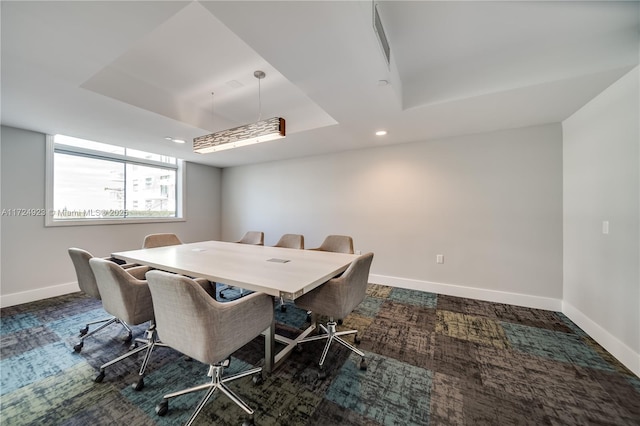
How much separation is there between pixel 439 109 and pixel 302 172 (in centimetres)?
276

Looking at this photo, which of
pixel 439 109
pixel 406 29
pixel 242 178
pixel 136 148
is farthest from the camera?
pixel 242 178

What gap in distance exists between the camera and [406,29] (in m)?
1.85

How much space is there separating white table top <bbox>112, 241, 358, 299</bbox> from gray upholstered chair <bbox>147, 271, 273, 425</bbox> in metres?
0.20

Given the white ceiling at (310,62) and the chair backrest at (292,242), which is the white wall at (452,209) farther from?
the chair backrest at (292,242)

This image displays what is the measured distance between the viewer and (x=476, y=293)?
10.8 feet

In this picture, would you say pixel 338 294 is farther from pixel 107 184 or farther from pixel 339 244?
pixel 107 184

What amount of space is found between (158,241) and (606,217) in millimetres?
5266

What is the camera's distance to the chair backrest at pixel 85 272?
1.99m

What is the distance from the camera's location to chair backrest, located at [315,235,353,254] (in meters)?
2.98

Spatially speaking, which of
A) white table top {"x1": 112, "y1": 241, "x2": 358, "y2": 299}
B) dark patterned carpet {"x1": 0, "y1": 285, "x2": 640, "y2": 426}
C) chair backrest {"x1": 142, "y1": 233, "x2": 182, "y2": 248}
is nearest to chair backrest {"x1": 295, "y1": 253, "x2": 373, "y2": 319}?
white table top {"x1": 112, "y1": 241, "x2": 358, "y2": 299}

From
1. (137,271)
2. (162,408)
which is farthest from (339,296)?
(137,271)

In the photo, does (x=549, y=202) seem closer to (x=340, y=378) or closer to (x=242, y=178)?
(x=340, y=378)

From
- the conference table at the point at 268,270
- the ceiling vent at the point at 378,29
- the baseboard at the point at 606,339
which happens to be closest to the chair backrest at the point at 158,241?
the conference table at the point at 268,270

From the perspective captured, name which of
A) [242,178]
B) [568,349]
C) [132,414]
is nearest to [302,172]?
[242,178]
